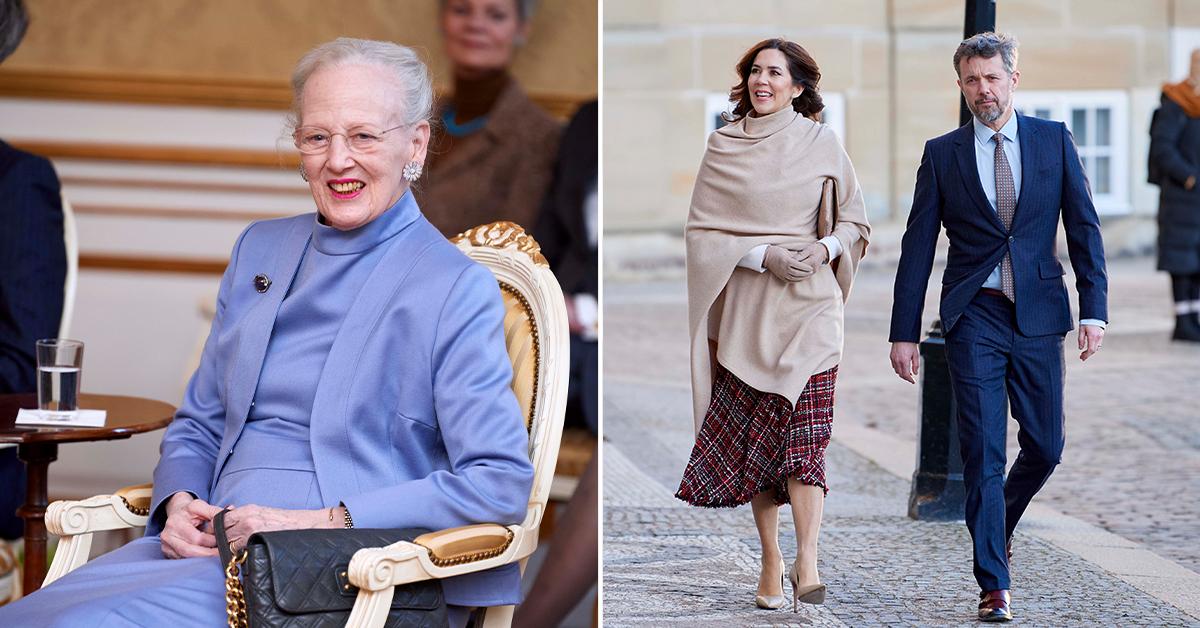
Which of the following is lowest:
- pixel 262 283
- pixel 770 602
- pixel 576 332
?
pixel 770 602

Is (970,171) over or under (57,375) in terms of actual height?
over

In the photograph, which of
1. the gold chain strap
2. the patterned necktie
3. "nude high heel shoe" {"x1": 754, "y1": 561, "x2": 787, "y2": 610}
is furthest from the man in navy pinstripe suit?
the gold chain strap

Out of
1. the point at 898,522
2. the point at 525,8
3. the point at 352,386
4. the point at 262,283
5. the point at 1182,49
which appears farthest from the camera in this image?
the point at 525,8

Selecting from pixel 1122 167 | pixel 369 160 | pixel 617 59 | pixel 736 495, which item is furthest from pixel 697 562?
pixel 617 59

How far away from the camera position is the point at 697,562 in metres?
3.71

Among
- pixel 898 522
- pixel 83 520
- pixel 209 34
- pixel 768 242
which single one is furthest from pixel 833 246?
pixel 209 34

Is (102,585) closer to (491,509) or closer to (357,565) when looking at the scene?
(357,565)

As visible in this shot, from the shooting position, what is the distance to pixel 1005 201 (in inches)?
127

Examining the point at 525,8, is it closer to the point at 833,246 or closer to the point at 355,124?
the point at 833,246

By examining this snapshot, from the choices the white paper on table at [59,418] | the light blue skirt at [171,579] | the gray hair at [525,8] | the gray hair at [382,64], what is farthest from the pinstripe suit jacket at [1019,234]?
the gray hair at [525,8]

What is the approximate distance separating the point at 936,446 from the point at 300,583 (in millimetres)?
1933

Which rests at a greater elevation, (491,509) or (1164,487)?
(491,509)

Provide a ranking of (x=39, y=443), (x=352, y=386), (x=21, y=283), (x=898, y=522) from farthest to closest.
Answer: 1. (x=21, y=283)
2. (x=898, y=522)
3. (x=39, y=443)
4. (x=352, y=386)

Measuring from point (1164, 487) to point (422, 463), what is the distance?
2466mm
